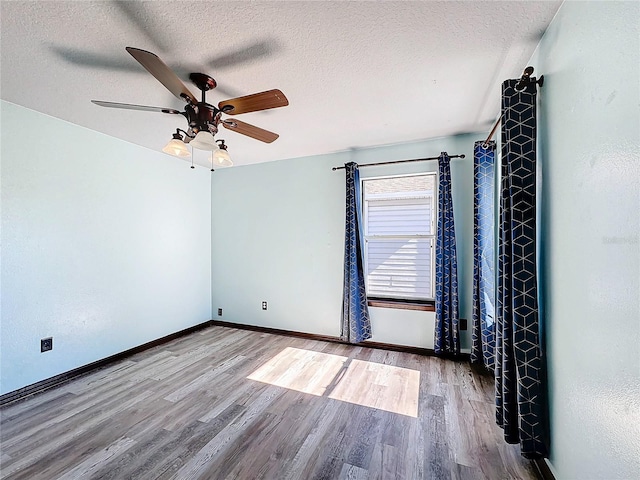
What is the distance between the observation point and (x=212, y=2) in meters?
1.29

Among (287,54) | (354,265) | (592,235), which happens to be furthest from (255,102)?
(354,265)

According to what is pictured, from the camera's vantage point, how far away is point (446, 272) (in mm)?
2922

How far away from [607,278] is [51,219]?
12.2 ft

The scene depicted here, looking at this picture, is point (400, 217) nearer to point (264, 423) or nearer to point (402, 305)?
point (402, 305)

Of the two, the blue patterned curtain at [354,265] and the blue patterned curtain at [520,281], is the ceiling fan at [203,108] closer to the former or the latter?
the blue patterned curtain at [520,281]

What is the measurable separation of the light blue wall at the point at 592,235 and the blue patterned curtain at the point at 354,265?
190 centimetres

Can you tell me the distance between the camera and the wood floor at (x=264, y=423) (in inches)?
62.2

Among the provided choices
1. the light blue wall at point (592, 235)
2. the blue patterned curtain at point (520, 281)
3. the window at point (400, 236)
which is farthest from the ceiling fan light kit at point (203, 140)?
the window at point (400, 236)

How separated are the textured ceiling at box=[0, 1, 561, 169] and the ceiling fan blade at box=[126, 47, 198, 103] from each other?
0.78 feet

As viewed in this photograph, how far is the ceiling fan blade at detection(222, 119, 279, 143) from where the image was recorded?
1933 millimetres

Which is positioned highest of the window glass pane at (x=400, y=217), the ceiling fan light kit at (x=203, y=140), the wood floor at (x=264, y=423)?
the ceiling fan light kit at (x=203, y=140)

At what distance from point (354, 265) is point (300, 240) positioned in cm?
85

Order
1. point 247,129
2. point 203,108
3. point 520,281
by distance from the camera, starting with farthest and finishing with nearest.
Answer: point 247,129, point 203,108, point 520,281

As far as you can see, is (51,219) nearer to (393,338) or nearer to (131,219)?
(131,219)
